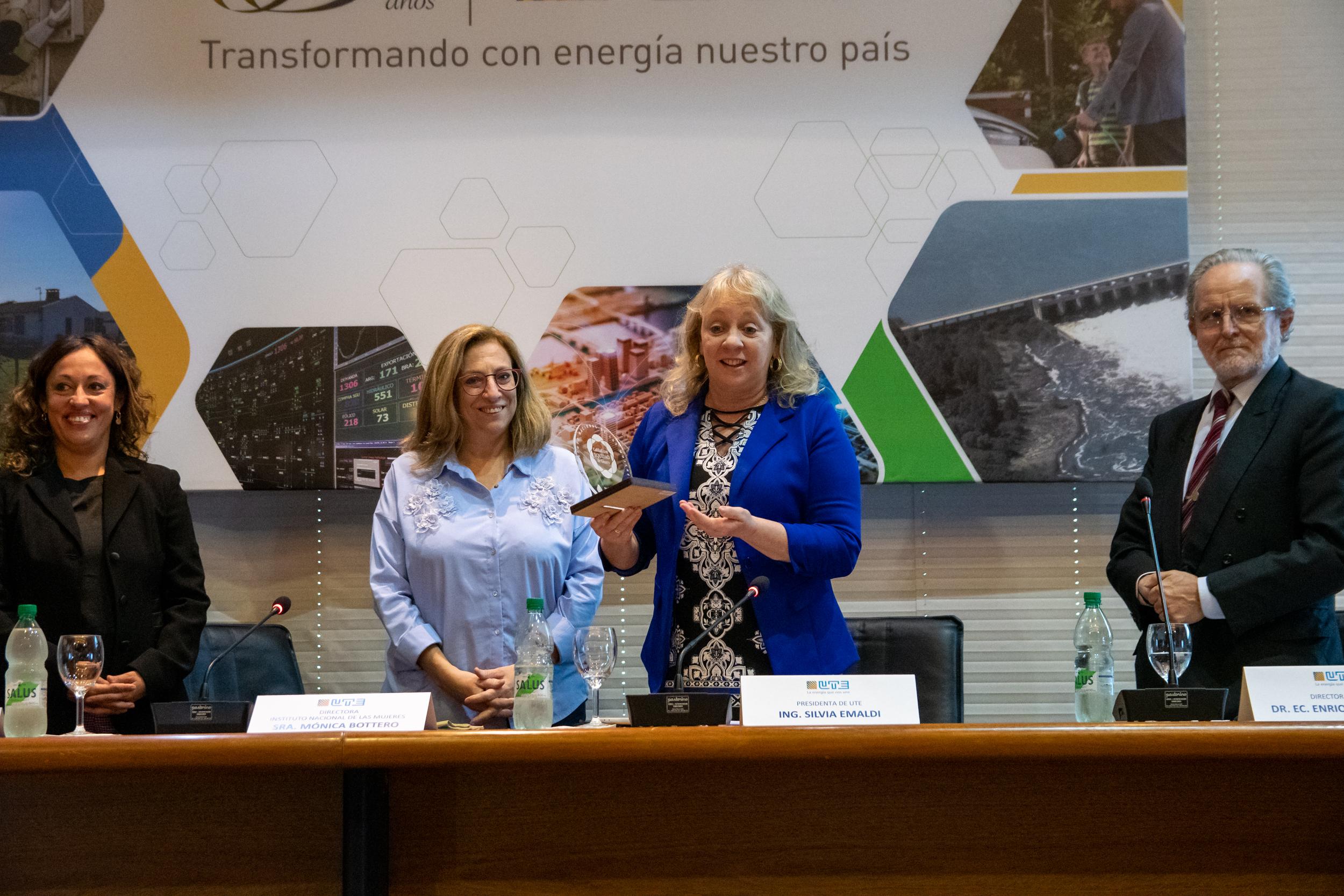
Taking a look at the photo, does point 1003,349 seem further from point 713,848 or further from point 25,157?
point 25,157

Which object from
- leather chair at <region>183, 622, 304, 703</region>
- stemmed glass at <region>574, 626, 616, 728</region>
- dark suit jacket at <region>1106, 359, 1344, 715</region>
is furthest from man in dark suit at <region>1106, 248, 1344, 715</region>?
leather chair at <region>183, 622, 304, 703</region>

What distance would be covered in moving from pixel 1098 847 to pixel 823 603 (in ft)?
2.63

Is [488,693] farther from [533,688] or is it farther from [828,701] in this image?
[828,701]

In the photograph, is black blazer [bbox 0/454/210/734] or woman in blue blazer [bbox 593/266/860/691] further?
black blazer [bbox 0/454/210/734]

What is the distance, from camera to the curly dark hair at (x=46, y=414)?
274 centimetres

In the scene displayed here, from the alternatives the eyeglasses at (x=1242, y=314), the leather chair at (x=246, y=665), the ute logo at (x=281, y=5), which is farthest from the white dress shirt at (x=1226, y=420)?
the ute logo at (x=281, y=5)

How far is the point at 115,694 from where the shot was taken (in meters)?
2.47

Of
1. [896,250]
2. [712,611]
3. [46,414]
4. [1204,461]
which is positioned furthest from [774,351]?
[46,414]

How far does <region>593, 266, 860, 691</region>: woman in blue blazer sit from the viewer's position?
2246 millimetres

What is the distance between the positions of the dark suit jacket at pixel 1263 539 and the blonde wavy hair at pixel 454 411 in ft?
4.49

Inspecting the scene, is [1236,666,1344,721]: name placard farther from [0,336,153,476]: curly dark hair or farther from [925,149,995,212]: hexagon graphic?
[0,336,153,476]: curly dark hair

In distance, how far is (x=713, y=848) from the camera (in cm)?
161

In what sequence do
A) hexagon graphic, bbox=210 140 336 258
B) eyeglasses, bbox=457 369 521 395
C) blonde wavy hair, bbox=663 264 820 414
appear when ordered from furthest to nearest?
1. hexagon graphic, bbox=210 140 336 258
2. eyeglasses, bbox=457 369 521 395
3. blonde wavy hair, bbox=663 264 820 414

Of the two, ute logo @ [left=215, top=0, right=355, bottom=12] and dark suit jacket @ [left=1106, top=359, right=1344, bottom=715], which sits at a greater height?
ute logo @ [left=215, top=0, right=355, bottom=12]
